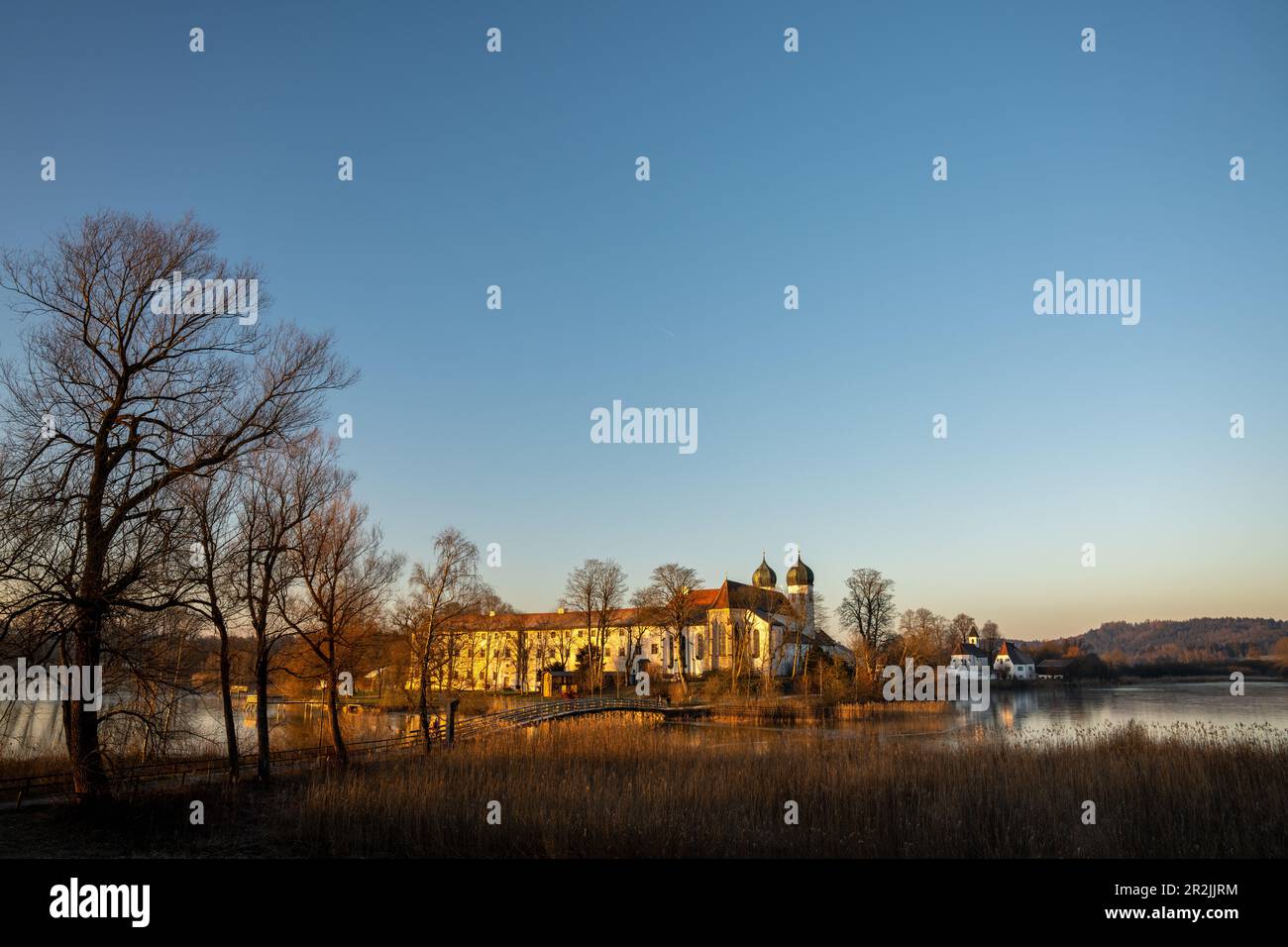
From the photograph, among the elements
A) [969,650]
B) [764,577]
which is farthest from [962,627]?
[764,577]

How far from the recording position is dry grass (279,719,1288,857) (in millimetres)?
13883

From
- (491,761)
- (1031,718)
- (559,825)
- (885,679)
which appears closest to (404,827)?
(559,825)

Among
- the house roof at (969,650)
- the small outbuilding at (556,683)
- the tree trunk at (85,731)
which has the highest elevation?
the tree trunk at (85,731)

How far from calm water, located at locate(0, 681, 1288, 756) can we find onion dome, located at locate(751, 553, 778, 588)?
41649 millimetres

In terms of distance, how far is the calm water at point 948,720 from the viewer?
3177 centimetres

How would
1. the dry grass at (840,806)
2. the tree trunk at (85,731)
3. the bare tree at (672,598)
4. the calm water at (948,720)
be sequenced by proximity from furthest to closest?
the bare tree at (672,598), the calm water at (948,720), the tree trunk at (85,731), the dry grass at (840,806)

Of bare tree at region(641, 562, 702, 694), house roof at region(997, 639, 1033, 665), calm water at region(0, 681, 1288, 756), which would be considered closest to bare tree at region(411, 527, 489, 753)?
calm water at region(0, 681, 1288, 756)

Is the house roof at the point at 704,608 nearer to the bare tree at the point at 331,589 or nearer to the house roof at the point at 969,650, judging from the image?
the house roof at the point at 969,650

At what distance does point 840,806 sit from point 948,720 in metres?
28.9

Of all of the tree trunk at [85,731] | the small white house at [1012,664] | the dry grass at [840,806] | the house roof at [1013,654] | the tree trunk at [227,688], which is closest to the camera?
the dry grass at [840,806]

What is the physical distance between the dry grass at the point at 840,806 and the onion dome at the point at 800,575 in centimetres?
6984

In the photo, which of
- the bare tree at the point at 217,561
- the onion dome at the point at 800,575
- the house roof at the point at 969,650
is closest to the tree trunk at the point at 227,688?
the bare tree at the point at 217,561

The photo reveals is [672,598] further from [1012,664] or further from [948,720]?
[1012,664]
